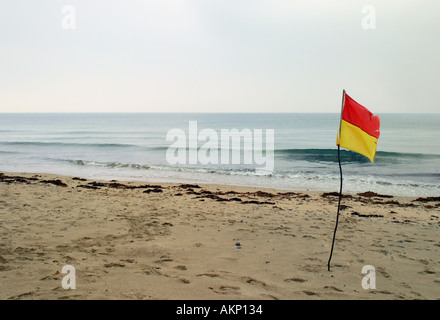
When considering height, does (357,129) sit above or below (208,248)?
above

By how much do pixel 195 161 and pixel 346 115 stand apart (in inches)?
726

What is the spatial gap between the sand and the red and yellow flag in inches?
79.2

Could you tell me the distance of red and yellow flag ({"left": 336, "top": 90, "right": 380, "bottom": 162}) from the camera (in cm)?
461

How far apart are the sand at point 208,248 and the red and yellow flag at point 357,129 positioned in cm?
201

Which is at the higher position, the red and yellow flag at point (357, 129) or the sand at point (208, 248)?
the red and yellow flag at point (357, 129)

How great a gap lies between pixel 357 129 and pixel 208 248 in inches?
131

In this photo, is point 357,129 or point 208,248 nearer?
point 357,129

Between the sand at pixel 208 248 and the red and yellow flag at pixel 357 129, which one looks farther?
the red and yellow flag at pixel 357 129

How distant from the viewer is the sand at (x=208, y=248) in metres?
4.15

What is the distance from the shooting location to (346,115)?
15.2ft

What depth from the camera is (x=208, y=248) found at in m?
5.71
